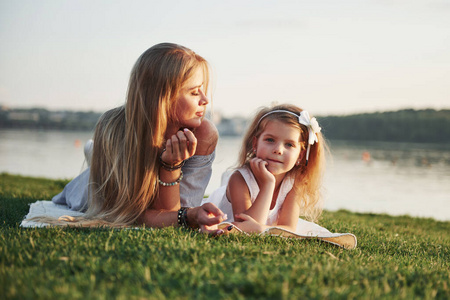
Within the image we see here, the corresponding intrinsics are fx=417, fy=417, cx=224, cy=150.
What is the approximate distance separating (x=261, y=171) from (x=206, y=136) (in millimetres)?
625

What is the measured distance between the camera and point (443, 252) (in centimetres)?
403

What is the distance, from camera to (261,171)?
3.57 m

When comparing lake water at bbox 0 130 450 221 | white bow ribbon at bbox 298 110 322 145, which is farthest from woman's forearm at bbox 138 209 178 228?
lake water at bbox 0 130 450 221

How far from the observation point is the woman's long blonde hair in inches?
137

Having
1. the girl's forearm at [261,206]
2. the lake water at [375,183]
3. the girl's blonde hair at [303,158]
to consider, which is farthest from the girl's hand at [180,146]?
the lake water at [375,183]

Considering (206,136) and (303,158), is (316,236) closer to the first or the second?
(303,158)

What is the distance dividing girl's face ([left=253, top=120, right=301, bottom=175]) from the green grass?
849mm

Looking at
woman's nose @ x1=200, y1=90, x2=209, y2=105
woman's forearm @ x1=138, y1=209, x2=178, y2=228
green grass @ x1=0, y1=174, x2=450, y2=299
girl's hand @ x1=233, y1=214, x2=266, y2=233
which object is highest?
woman's nose @ x1=200, y1=90, x2=209, y2=105

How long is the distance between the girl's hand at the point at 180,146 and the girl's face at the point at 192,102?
331 mm

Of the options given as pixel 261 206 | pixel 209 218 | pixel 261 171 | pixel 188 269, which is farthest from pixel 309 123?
pixel 188 269

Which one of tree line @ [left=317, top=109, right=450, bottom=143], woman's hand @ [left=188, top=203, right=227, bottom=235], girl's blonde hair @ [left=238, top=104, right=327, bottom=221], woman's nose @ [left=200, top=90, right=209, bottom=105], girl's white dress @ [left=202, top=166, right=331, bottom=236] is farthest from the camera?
tree line @ [left=317, top=109, right=450, bottom=143]

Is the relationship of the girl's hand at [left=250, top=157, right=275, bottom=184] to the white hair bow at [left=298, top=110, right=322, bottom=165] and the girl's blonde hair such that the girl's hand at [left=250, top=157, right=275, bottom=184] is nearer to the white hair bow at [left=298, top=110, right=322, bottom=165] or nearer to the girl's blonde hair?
the girl's blonde hair

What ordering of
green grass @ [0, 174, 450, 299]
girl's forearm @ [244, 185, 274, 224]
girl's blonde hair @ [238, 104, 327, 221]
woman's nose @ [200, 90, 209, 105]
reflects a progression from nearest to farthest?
green grass @ [0, 174, 450, 299] → girl's forearm @ [244, 185, 274, 224] → woman's nose @ [200, 90, 209, 105] → girl's blonde hair @ [238, 104, 327, 221]

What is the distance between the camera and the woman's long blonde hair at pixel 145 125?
3.47 meters
